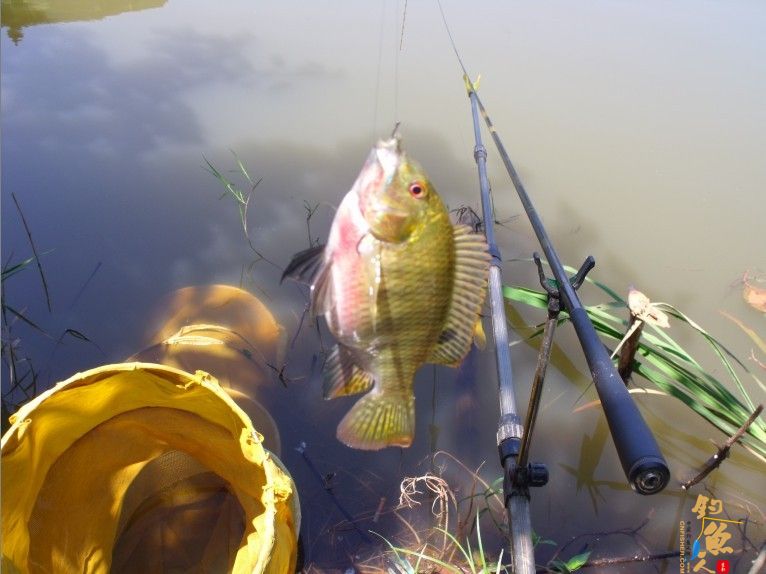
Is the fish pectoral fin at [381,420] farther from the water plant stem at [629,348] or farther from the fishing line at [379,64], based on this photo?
the fishing line at [379,64]

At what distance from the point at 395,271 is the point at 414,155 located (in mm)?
Result: 3406

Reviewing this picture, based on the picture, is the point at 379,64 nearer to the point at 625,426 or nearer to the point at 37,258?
the point at 37,258

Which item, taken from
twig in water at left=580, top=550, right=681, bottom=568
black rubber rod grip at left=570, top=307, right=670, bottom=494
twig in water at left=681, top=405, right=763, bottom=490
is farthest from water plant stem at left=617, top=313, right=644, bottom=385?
black rubber rod grip at left=570, top=307, right=670, bottom=494

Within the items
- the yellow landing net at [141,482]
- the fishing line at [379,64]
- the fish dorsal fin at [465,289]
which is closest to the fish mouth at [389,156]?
the fish dorsal fin at [465,289]

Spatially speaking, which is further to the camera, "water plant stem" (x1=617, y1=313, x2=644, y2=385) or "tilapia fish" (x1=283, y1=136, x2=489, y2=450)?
"water plant stem" (x1=617, y1=313, x2=644, y2=385)

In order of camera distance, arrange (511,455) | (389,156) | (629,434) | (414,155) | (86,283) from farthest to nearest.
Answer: (414,155)
(86,283)
(511,455)
(389,156)
(629,434)

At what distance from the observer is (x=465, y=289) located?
1229 mm

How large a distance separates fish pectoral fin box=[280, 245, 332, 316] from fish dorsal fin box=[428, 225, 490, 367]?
0.89ft

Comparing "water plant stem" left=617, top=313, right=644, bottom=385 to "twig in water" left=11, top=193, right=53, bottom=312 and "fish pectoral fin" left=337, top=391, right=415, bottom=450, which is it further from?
"twig in water" left=11, top=193, right=53, bottom=312

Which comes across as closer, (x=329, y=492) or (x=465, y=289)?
(x=465, y=289)

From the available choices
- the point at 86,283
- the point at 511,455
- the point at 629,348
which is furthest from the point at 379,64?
the point at 511,455

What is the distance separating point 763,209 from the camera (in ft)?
14.0

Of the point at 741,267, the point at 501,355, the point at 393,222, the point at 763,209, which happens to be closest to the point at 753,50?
the point at 763,209

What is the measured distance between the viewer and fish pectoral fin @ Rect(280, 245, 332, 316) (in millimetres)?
1150
